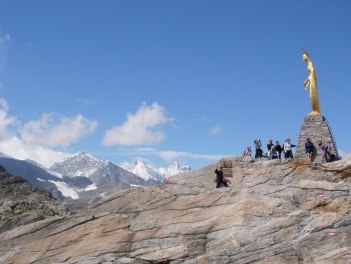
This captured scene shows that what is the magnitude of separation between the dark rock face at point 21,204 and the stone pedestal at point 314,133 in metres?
19.6

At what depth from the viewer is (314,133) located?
3975 cm

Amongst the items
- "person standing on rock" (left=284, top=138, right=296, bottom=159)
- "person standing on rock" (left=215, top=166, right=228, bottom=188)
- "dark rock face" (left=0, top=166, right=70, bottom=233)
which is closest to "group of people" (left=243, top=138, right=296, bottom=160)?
"person standing on rock" (left=284, top=138, right=296, bottom=159)

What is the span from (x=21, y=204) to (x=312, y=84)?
27641 millimetres

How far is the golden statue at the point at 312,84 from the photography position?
138 feet

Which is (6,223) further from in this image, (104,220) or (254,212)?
(254,212)

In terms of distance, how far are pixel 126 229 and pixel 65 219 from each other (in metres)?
4.11

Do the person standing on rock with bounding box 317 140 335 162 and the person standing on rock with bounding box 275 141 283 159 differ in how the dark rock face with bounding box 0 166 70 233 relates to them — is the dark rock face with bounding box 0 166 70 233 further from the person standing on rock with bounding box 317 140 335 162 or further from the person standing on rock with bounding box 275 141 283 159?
the person standing on rock with bounding box 317 140 335 162

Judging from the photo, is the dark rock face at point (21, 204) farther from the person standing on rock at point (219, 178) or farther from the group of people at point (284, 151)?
the group of people at point (284, 151)

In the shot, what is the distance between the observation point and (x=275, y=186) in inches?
1091

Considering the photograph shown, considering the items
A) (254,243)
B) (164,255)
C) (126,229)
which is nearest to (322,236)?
(254,243)

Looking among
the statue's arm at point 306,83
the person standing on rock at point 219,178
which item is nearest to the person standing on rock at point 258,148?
the person standing on rock at point 219,178

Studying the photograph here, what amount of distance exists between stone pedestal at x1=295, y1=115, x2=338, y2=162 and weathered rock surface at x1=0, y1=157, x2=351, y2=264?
9.07m

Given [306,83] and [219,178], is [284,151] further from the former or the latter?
[306,83]

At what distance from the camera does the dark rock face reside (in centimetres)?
3097
